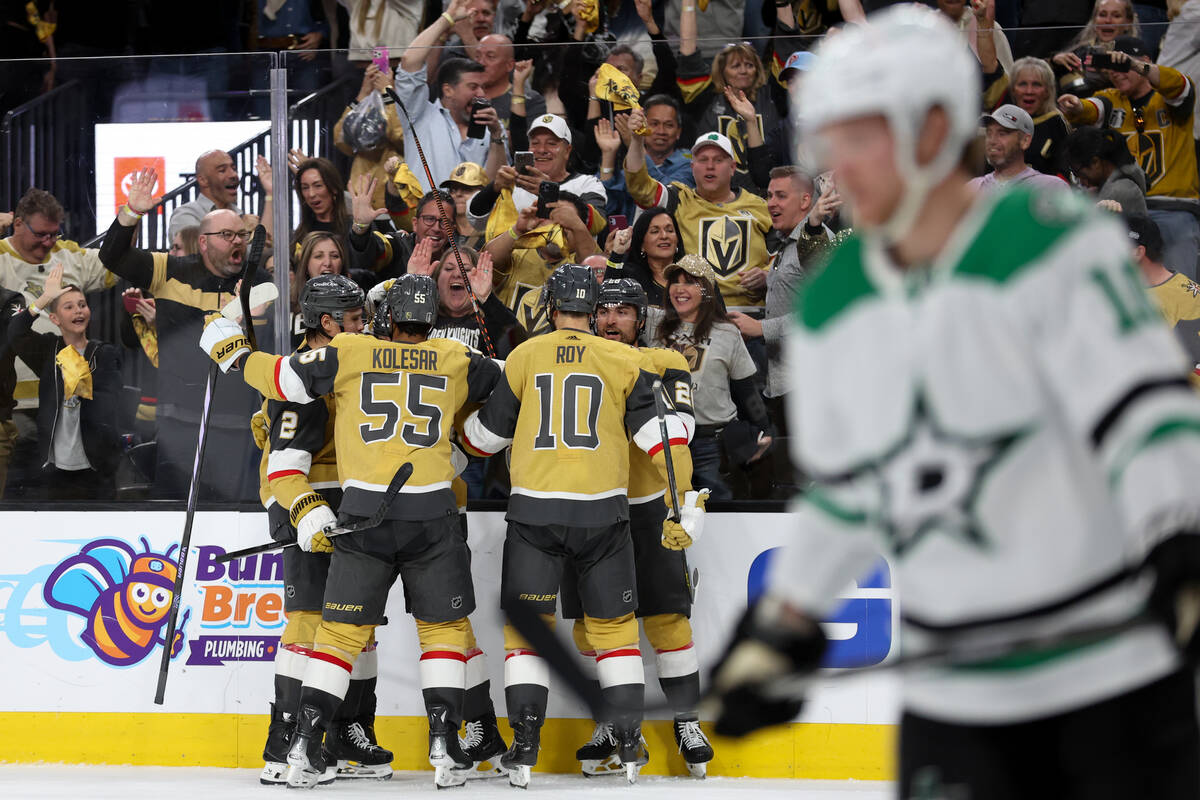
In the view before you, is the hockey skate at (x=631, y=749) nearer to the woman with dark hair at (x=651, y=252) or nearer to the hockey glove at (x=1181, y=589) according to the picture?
the woman with dark hair at (x=651, y=252)

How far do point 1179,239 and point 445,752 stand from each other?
3175 mm

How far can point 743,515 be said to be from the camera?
5.00 metres

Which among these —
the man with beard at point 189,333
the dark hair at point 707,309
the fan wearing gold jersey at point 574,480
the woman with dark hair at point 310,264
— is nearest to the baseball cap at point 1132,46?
the dark hair at point 707,309

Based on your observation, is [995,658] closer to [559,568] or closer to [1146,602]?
[1146,602]

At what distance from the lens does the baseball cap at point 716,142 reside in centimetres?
518

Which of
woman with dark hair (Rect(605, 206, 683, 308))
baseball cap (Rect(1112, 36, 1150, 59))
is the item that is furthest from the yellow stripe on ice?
baseball cap (Rect(1112, 36, 1150, 59))

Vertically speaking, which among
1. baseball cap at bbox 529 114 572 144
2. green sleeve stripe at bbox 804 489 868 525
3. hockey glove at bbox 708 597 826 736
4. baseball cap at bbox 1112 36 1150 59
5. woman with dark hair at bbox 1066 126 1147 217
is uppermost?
baseball cap at bbox 1112 36 1150 59

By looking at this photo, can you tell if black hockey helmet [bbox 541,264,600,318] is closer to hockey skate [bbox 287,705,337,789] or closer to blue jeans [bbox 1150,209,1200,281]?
hockey skate [bbox 287,705,337,789]

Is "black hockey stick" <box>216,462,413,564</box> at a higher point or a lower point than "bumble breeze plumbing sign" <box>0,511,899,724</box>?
higher

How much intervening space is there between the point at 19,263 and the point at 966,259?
4757 millimetres

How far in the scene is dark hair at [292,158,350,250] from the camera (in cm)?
529

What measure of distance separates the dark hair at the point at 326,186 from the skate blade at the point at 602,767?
2267 millimetres

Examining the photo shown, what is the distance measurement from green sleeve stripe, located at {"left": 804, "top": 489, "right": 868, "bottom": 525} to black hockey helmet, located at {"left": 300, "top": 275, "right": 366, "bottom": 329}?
11.7ft

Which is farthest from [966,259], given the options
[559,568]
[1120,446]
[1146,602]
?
[559,568]
